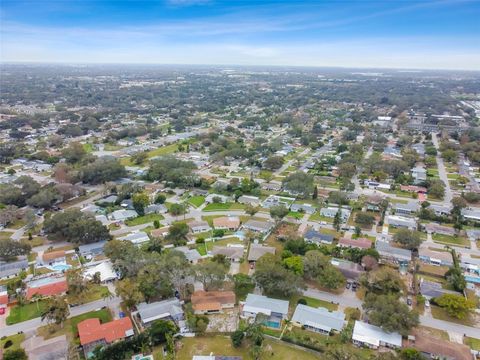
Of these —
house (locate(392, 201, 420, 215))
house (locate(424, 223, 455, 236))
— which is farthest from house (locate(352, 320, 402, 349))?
house (locate(392, 201, 420, 215))

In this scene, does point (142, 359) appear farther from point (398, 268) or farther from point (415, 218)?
A: point (415, 218)

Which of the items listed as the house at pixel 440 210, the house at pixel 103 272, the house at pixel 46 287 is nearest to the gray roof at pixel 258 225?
the house at pixel 103 272

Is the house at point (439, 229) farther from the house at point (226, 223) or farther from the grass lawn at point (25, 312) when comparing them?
the grass lawn at point (25, 312)

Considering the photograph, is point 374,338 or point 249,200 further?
point 249,200

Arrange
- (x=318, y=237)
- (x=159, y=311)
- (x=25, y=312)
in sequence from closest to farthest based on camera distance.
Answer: (x=159, y=311)
(x=25, y=312)
(x=318, y=237)

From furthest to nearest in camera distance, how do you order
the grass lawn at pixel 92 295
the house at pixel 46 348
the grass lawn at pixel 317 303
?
1. the grass lawn at pixel 317 303
2. the grass lawn at pixel 92 295
3. the house at pixel 46 348

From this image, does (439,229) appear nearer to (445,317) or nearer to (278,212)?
(445,317)

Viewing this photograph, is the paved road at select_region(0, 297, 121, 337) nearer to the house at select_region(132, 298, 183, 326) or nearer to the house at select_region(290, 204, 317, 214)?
the house at select_region(132, 298, 183, 326)

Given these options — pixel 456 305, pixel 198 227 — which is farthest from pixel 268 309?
pixel 198 227
